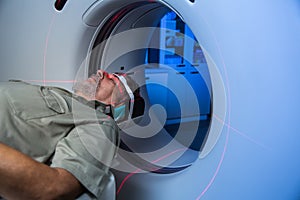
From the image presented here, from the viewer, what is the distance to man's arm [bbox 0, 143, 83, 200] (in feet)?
2.61

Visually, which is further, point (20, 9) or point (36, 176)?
point (20, 9)

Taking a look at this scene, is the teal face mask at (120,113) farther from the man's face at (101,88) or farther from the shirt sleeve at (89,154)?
the shirt sleeve at (89,154)

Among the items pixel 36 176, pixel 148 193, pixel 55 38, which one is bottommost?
pixel 148 193

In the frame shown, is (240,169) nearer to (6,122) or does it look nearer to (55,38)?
(6,122)

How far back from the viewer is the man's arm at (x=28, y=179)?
0.80 m

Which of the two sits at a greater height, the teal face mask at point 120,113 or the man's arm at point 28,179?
the teal face mask at point 120,113

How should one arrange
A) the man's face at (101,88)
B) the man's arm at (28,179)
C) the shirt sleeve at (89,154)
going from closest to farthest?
the man's arm at (28,179) → the shirt sleeve at (89,154) → the man's face at (101,88)

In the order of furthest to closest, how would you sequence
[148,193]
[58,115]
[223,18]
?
[148,193] → [58,115] → [223,18]

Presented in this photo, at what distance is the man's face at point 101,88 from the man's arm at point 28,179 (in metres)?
0.50

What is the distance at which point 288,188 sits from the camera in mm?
891

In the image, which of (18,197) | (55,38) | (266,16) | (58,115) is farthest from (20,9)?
(266,16)

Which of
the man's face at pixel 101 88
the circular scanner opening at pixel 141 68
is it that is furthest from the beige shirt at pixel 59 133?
the circular scanner opening at pixel 141 68

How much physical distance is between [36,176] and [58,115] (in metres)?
0.30

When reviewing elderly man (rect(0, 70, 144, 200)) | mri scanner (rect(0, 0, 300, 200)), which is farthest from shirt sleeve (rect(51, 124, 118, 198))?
mri scanner (rect(0, 0, 300, 200))
